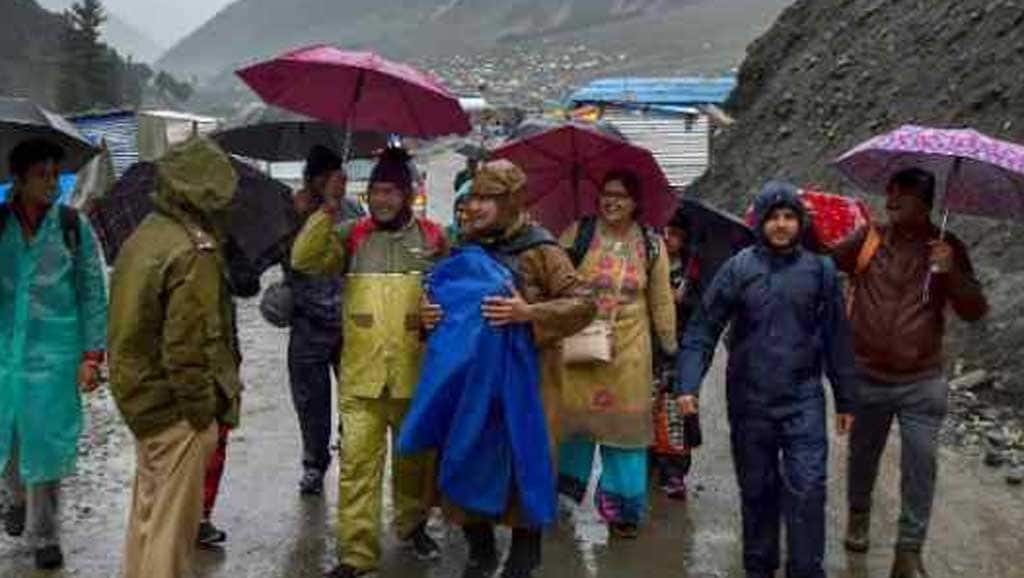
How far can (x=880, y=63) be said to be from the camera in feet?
55.3

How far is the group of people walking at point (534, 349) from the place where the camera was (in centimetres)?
473

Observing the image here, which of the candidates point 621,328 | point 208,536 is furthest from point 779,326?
point 208,536

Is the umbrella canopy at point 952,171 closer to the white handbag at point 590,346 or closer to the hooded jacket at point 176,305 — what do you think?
the white handbag at point 590,346

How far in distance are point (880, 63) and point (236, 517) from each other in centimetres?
1290

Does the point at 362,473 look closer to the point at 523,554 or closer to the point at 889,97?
the point at 523,554

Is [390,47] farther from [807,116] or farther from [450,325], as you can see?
[450,325]

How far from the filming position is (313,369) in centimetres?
633

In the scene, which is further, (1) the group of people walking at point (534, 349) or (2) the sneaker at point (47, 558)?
(2) the sneaker at point (47, 558)

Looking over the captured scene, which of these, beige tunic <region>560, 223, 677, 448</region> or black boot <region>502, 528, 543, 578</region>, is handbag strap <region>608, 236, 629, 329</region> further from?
black boot <region>502, 528, 543, 578</region>

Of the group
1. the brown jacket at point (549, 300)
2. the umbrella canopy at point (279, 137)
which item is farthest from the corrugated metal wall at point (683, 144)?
the brown jacket at point (549, 300)

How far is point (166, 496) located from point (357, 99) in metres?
2.18

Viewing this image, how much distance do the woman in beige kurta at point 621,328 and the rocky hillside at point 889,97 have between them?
149 inches

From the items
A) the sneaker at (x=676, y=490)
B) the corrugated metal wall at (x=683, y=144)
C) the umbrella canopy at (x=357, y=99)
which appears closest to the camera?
the umbrella canopy at (x=357, y=99)

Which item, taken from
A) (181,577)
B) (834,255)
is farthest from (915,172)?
(181,577)
